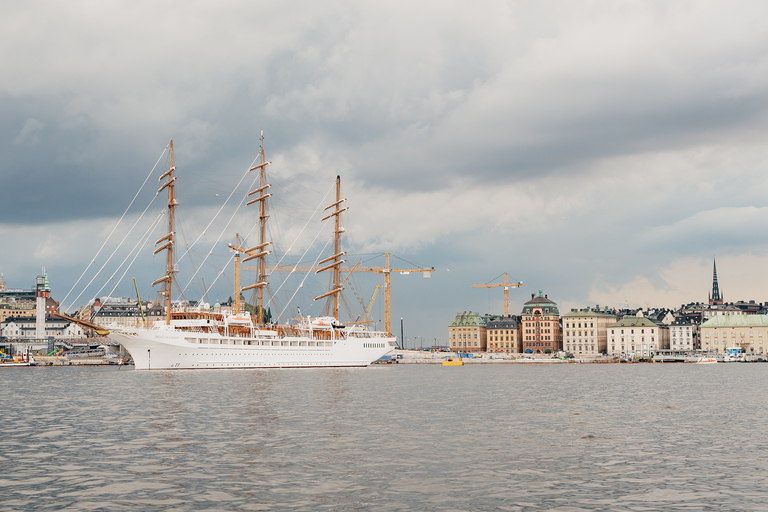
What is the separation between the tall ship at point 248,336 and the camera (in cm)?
12138

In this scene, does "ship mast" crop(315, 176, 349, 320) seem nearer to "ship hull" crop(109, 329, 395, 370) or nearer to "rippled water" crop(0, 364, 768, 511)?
"ship hull" crop(109, 329, 395, 370)

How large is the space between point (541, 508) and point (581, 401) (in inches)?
1640

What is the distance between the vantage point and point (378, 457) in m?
28.3

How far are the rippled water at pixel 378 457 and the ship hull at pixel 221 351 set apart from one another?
68213 millimetres

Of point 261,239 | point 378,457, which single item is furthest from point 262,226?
point 378,457

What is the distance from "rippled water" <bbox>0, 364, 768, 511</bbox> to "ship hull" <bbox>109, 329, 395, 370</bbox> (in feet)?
224

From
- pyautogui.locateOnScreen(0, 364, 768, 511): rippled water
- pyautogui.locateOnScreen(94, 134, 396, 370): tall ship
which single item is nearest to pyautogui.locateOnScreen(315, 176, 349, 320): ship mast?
pyautogui.locateOnScreen(94, 134, 396, 370): tall ship

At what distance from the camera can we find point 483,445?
104 feet

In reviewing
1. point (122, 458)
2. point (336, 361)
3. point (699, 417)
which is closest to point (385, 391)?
point (699, 417)

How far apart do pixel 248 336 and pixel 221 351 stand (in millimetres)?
10810

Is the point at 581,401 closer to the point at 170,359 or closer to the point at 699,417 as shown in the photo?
Result: the point at 699,417

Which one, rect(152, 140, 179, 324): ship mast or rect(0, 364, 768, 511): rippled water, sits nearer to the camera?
rect(0, 364, 768, 511): rippled water

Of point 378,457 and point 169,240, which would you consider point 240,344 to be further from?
point 378,457

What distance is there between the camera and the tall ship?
398 ft
